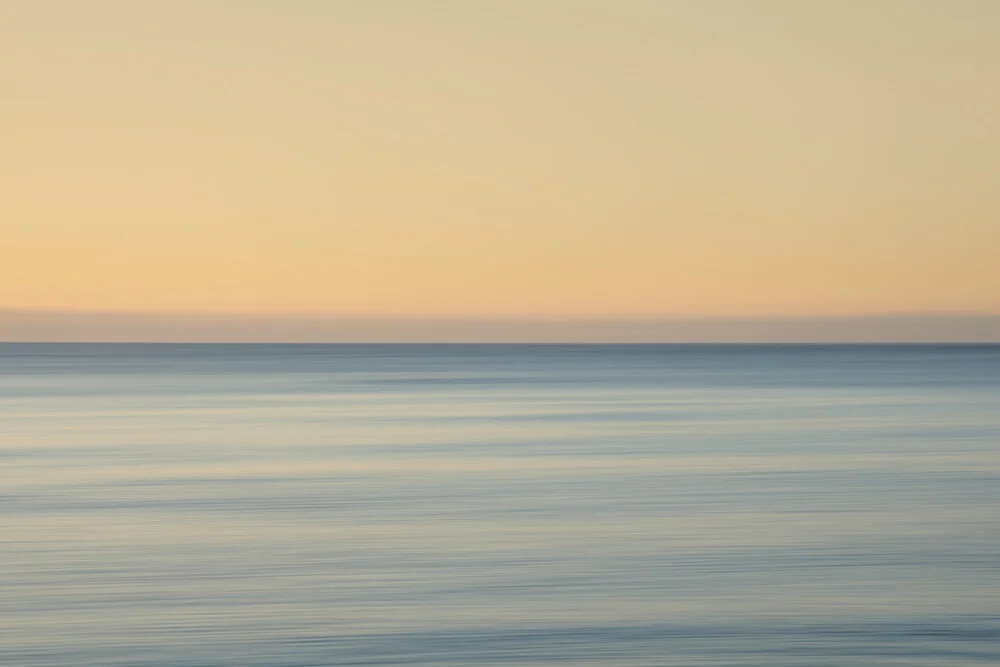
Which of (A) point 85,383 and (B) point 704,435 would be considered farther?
(A) point 85,383

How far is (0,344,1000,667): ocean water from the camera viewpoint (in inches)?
305

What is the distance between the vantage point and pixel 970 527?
1188cm

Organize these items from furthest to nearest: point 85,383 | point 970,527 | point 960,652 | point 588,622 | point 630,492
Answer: point 85,383 → point 630,492 → point 970,527 → point 588,622 → point 960,652

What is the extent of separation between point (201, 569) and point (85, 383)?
44.4 meters

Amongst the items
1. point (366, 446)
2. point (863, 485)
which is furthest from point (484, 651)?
point (366, 446)

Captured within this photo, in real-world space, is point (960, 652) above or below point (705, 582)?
below

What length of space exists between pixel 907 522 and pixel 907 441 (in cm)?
941

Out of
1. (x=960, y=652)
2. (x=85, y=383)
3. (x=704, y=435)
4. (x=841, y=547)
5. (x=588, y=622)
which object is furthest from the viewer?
(x=85, y=383)

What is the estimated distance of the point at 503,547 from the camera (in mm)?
11047

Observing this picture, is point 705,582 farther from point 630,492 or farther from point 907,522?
→ point 630,492

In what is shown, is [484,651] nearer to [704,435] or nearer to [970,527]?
[970,527]

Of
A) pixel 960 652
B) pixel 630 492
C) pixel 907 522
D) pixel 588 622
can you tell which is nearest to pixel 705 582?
pixel 588 622

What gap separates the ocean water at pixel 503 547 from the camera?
7754 mm

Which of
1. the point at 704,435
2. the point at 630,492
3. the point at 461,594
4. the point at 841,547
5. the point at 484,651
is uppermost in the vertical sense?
the point at 704,435
